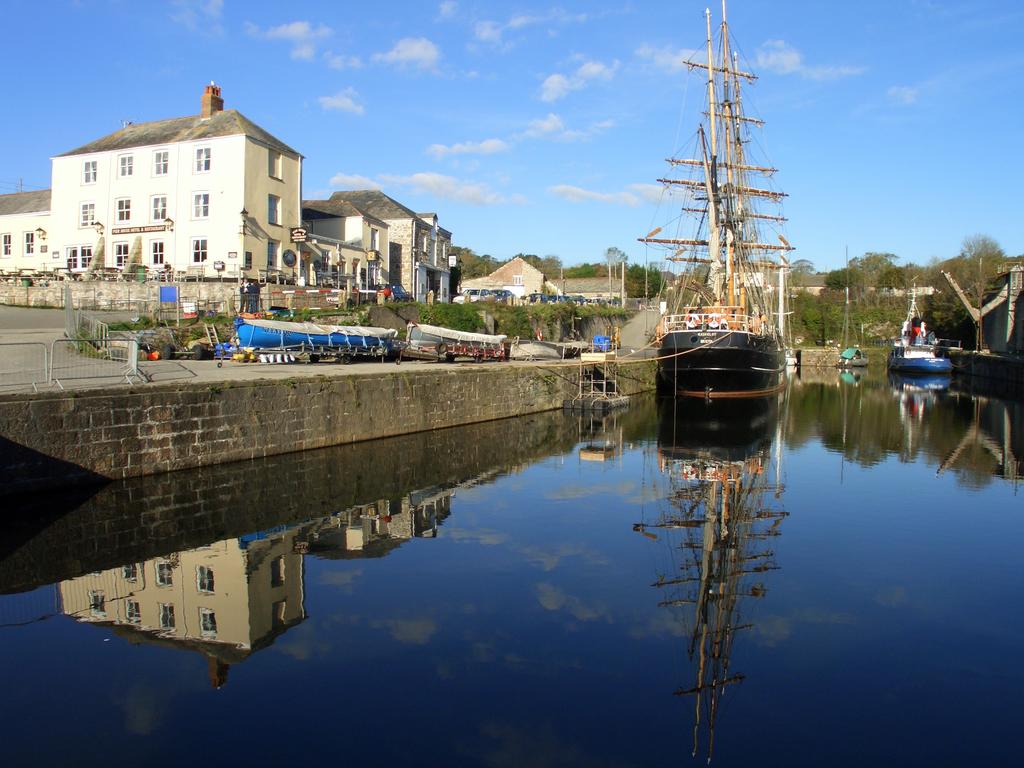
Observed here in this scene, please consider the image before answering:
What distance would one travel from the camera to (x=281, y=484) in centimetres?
1608

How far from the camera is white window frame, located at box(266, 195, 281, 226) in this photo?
41.5 m

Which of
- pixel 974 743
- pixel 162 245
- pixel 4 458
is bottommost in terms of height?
pixel 974 743

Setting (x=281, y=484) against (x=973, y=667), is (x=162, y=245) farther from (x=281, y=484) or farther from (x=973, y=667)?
(x=973, y=667)

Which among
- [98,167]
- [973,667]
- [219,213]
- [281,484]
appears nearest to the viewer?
[973,667]

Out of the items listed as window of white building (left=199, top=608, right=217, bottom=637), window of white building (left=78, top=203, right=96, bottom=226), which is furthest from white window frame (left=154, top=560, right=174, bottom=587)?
window of white building (left=78, top=203, right=96, bottom=226)

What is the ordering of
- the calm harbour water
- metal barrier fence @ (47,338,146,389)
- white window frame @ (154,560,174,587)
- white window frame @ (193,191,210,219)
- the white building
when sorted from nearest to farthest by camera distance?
1. the calm harbour water
2. white window frame @ (154,560,174,587)
3. metal barrier fence @ (47,338,146,389)
4. the white building
5. white window frame @ (193,191,210,219)

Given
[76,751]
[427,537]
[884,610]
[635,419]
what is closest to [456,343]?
[635,419]

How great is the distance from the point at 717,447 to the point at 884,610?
14.6m

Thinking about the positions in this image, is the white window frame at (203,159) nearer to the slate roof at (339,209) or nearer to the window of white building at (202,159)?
the window of white building at (202,159)

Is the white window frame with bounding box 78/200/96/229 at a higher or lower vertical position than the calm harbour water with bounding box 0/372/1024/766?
higher

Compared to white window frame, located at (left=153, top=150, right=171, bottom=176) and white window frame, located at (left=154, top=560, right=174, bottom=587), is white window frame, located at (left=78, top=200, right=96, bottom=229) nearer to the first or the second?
white window frame, located at (left=153, top=150, right=171, bottom=176)

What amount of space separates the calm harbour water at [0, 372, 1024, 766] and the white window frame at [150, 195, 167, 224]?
28.3m

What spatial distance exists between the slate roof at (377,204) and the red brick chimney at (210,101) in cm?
1281

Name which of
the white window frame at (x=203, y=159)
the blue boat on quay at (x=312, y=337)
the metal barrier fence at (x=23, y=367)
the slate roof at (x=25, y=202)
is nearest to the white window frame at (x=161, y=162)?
the white window frame at (x=203, y=159)
